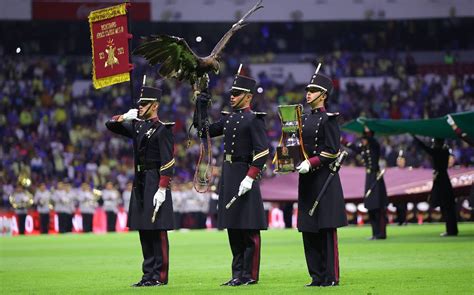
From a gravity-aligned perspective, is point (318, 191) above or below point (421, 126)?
below

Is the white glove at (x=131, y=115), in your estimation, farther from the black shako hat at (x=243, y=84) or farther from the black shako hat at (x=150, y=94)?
the black shako hat at (x=243, y=84)

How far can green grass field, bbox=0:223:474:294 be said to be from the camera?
12.8 m

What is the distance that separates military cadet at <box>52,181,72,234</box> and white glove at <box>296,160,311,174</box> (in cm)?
2473

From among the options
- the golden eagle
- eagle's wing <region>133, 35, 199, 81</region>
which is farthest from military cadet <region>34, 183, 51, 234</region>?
eagle's wing <region>133, 35, 199, 81</region>

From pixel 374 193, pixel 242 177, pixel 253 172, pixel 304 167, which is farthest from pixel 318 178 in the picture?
pixel 374 193

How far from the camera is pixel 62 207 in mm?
36500

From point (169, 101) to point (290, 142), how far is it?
114ft

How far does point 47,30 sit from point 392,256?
34333 millimetres

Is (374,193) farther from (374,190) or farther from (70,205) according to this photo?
(70,205)

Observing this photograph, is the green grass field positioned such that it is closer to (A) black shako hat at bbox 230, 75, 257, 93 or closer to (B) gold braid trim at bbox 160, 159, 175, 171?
(B) gold braid trim at bbox 160, 159, 175, 171

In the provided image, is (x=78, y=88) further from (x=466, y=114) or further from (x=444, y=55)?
(x=466, y=114)

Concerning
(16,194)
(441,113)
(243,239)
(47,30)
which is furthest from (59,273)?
(47,30)

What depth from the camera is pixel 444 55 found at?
50500 millimetres

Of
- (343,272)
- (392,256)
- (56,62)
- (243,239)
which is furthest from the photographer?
(56,62)
